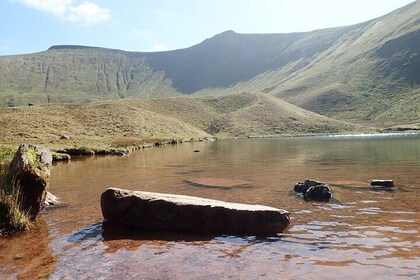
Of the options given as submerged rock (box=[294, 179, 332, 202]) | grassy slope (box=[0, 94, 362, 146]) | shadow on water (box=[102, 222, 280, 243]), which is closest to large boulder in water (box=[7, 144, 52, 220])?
shadow on water (box=[102, 222, 280, 243])

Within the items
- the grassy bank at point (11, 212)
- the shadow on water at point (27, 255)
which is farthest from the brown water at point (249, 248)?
the grassy bank at point (11, 212)

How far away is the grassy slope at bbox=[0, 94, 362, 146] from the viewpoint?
286 ft

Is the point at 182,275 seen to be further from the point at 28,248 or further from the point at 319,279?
the point at 28,248

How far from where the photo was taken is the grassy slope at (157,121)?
87.1 metres

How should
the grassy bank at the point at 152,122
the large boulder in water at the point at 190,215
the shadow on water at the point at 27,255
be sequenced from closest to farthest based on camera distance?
the shadow on water at the point at 27,255 < the large boulder in water at the point at 190,215 < the grassy bank at the point at 152,122

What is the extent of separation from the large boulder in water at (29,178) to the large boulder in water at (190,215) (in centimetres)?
280

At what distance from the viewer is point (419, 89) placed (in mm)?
199750

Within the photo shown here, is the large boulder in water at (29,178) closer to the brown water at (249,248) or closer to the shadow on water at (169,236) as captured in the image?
the brown water at (249,248)

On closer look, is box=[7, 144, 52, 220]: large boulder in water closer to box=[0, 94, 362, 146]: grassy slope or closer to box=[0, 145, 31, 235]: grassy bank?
Result: box=[0, 145, 31, 235]: grassy bank

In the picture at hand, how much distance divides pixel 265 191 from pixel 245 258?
11.5 meters

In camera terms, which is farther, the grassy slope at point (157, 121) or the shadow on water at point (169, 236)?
the grassy slope at point (157, 121)

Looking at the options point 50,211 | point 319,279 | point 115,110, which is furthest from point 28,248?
point 115,110

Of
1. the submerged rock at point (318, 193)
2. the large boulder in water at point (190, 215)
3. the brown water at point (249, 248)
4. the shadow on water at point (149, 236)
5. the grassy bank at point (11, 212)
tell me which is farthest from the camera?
the submerged rock at point (318, 193)

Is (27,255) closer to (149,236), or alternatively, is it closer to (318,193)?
(149,236)
